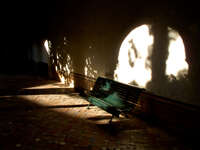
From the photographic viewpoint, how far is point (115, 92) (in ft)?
19.3

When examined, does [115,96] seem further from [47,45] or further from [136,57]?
[47,45]

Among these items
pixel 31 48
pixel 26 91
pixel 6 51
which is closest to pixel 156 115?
pixel 26 91

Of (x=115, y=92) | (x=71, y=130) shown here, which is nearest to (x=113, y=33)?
(x=115, y=92)

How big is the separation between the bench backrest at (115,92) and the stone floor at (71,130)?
585 millimetres

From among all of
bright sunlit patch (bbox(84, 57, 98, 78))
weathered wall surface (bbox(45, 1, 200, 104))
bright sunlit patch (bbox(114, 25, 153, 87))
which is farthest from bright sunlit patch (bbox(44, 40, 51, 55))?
bright sunlit patch (bbox(114, 25, 153, 87))

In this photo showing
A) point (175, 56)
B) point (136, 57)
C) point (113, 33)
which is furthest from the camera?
point (113, 33)

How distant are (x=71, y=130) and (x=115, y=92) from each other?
1.76 m

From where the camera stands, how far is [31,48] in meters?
16.0

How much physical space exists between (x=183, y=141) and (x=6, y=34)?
53.0ft

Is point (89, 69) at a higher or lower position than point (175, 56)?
lower

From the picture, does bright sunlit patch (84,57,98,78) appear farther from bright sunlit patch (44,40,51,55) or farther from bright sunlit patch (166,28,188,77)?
bright sunlit patch (44,40,51,55)

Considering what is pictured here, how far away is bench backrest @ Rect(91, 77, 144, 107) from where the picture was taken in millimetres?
5196

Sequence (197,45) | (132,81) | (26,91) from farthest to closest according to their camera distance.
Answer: (26,91) < (132,81) < (197,45)

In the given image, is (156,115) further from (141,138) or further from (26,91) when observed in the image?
(26,91)
